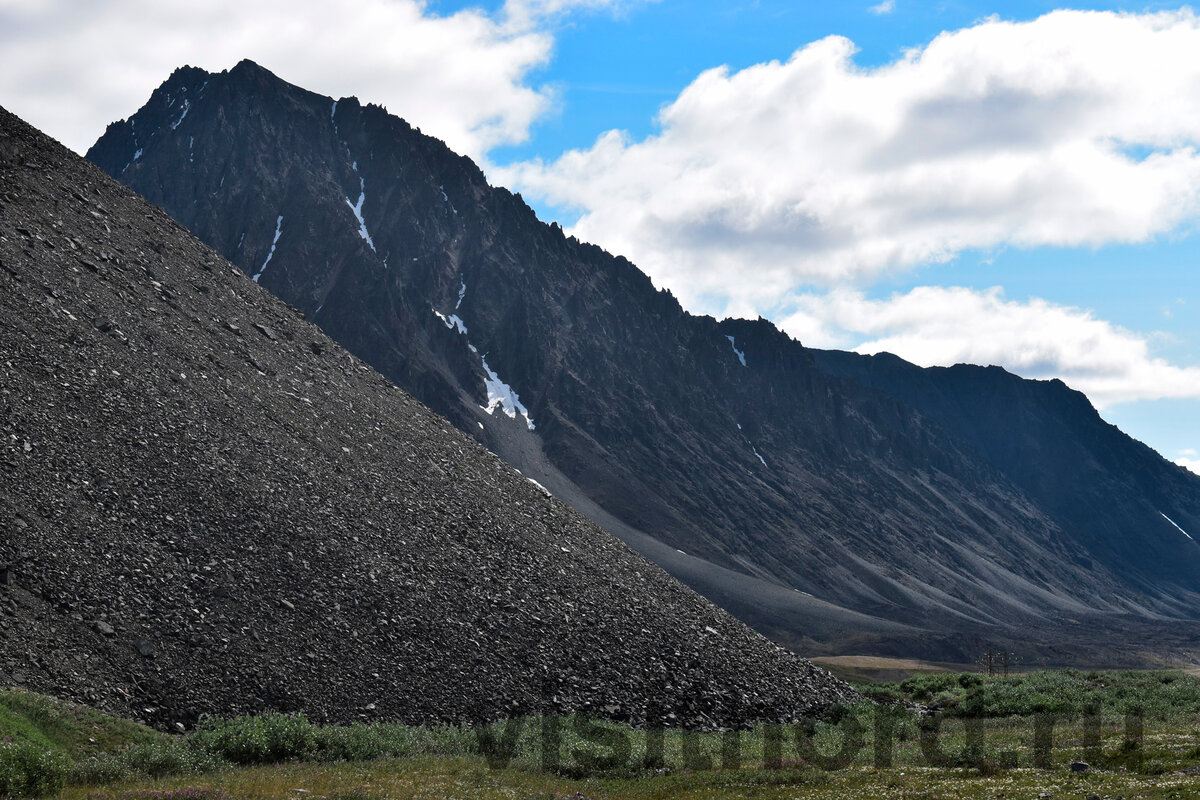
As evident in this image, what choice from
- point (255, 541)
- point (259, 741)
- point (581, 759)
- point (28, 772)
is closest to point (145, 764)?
point (28, 772)

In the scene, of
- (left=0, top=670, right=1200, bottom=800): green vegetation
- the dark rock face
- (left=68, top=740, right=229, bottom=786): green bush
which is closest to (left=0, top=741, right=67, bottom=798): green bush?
(left=0, top=670, right=1200, bottom=800): green vegetation

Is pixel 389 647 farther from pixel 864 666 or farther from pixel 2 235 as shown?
pixel 864 666

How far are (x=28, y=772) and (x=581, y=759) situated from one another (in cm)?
1591

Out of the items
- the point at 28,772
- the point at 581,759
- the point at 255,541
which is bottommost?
the point at 581,759

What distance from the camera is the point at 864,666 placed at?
150 metres

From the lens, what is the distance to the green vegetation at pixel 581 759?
2334 centimetres

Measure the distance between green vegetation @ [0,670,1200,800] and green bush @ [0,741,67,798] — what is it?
34mm

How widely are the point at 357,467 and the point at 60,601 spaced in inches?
753

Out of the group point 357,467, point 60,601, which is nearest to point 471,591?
point 357,467

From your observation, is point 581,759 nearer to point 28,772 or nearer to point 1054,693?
point 28,772

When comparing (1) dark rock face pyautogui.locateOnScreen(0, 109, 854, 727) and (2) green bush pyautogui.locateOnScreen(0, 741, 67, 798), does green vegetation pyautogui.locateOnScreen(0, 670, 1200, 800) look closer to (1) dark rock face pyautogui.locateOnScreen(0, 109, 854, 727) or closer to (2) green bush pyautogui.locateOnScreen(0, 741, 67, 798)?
(2) green bush pyautogui.locateOnScreen(0, 741, 67, 798)

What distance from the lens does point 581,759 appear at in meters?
31.1

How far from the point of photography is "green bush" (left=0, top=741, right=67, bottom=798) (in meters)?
21.7

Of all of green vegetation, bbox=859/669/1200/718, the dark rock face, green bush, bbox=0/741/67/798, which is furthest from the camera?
green vegetation, bbox=859/669/1200/718
